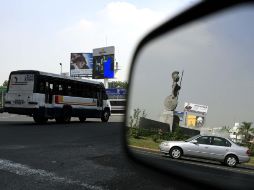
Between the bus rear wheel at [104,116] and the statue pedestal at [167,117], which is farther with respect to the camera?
the bus rear wheel at [104,116]

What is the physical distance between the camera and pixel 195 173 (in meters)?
1.81

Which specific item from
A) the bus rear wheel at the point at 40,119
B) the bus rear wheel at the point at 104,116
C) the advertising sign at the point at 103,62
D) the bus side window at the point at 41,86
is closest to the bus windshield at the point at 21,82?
the bus side window at the point at 41,86

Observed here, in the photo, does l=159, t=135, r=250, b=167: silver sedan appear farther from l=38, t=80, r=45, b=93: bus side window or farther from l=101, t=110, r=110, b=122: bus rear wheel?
l=101, t=110, r=110, b=122: bus rear wheel

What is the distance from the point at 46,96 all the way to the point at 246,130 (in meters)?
22.7

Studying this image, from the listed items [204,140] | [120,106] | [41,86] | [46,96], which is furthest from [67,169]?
[46,96]

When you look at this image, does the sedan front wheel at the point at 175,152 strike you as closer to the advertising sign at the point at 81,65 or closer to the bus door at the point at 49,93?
the bus door at the point at 49,93

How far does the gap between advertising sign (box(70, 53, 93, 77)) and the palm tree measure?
74.2 m

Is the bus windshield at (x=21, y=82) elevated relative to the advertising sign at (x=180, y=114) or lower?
elevated

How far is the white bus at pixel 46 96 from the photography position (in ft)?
76.2

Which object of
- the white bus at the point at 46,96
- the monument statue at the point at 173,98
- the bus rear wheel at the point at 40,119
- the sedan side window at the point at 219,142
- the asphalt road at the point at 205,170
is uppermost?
the white bus at the point at 46,96

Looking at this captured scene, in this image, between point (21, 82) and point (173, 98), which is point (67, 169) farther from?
point (21, 82)

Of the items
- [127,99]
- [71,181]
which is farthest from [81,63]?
[127,99]

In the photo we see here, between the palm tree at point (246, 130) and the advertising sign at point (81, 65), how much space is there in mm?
74190

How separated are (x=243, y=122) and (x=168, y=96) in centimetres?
38
